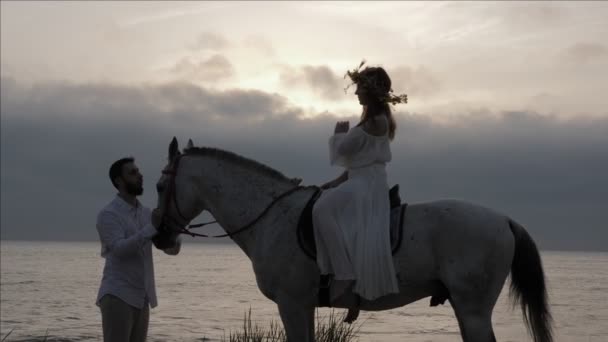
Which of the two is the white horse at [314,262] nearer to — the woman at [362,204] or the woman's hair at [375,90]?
the woman at [362,204]

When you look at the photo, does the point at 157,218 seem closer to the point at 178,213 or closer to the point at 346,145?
the point at 178,213

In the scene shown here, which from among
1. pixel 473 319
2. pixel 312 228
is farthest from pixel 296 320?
pixel 473 319

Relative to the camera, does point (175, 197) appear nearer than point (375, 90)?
No

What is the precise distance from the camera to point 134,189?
767 centimetres

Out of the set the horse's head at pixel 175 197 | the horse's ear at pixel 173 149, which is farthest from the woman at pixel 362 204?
the horse's ear at pixel 173 149

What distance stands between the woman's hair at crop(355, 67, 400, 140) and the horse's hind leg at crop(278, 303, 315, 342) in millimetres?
1762

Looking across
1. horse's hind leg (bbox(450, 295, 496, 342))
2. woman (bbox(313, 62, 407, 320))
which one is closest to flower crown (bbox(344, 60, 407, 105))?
woman (bbox(313, 62, 407, 320))

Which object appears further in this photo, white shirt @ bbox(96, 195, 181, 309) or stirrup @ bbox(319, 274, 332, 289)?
white shirt @ bbox(96, 195, 181, 309)

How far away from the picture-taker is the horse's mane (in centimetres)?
716

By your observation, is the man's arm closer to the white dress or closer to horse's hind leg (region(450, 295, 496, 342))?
the white dress

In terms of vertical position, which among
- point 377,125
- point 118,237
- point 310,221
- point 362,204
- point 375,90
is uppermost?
point 375,90

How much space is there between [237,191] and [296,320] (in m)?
1.39

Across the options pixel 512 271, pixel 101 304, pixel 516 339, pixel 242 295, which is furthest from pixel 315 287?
pixel 242 295

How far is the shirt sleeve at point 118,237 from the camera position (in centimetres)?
729
